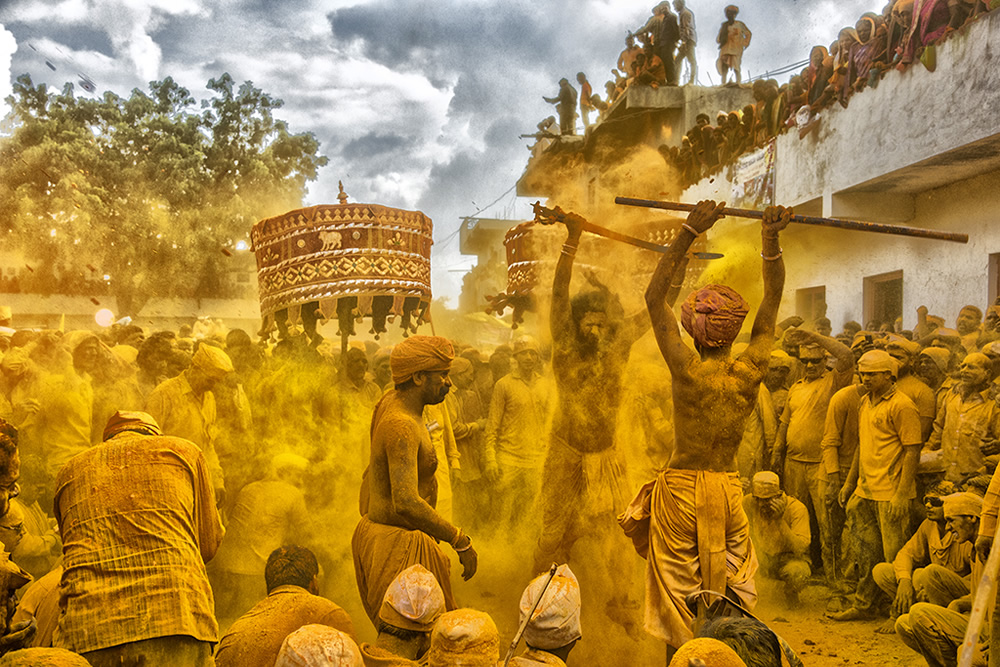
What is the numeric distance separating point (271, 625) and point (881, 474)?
15.5 feet

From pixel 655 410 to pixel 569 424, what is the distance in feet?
5.31

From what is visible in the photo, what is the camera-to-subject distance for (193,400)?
5.73 meters

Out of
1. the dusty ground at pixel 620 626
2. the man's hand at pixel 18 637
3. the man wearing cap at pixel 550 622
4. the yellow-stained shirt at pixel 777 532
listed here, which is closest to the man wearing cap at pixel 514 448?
the dusty ground at pixel 620 626

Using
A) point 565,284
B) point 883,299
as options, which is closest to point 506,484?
point 565,284

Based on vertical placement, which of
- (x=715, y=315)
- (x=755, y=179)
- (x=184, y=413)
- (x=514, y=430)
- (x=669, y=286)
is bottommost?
(x=514, y=430)

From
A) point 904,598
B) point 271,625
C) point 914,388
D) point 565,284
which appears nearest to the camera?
point 271,625

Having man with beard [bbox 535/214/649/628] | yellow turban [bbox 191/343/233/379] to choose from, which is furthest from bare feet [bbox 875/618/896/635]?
yellow turban [bbox 191/343/233/379]

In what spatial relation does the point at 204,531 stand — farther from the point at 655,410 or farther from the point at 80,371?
the point at 80,371

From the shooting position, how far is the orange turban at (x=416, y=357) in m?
3.77

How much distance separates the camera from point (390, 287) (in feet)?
19.4

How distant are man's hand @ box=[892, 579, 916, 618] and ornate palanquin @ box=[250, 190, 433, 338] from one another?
4195 mm

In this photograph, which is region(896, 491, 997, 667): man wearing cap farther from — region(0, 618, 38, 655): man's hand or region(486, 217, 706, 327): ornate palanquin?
region(0, 618, 38, 655): man's hand

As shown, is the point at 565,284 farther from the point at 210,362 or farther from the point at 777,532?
the point at 777,532

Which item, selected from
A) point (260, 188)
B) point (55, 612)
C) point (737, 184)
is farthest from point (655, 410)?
point (260, 188)
